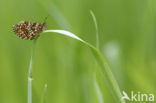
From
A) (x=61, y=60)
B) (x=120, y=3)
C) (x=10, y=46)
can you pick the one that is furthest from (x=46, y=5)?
(x=120, y=3)

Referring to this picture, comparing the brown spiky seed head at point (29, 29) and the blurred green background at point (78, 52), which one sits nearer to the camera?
the brown spiky seed head at point (29, 29)

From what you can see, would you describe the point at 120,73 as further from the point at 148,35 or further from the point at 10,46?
the point at 10,46

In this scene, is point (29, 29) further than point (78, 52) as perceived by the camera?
No

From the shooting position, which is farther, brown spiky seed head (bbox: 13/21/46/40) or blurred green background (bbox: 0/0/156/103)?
blurred green background (bbox: 0/0/156/103)
